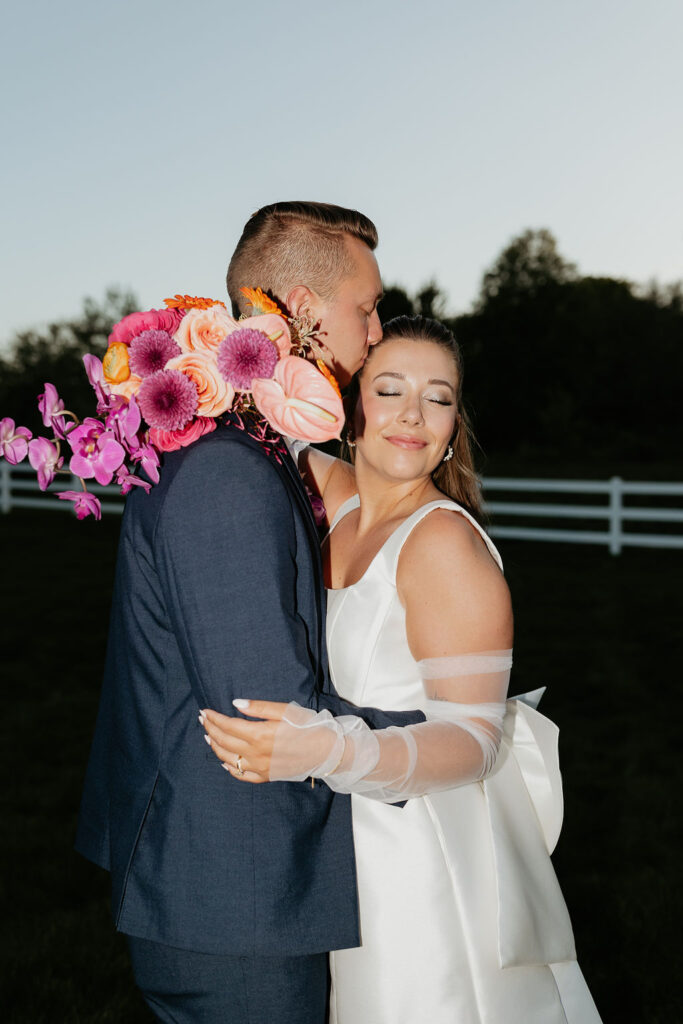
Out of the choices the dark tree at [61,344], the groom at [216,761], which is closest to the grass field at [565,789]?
the groom at [216,761]

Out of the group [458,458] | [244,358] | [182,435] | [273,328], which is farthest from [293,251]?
[458,458]

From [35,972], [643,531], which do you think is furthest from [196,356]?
[643,531]

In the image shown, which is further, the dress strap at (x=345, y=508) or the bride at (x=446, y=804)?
the dress strap at (x=345, y=508)

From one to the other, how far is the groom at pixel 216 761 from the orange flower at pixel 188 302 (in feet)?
1.01

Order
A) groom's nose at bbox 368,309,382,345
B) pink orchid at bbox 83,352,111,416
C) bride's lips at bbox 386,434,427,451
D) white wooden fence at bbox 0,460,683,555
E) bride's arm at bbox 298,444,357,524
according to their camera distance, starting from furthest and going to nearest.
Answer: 1. white wooden fence at bbox 0,460,683,555
2. bride's arm at bbox 298,444,357,524
3. bride's lips at bbox 386,434,427,451
4. groom's nose at bbox 368,309,382,345
5. pink orchid at bbox 83,352,111,416

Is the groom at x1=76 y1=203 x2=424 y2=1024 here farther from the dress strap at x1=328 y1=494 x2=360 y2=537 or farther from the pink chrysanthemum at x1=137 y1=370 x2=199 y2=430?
the dress strap at x1=328 y1=494 x2=360 y2=537

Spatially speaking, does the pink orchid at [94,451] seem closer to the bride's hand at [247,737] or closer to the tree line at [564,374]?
the bride's hand at [247,737]

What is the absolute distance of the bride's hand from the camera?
71.2 inches

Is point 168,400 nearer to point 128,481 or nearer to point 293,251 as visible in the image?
point 128,481

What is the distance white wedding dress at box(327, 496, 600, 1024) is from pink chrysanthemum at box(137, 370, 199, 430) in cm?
81

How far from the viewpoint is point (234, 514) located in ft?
6.05

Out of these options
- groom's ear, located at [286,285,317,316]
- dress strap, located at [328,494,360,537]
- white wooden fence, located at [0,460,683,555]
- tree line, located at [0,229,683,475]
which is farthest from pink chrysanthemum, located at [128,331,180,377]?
tree line, located at [0,229,683,475]

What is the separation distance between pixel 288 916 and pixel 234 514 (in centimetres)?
83

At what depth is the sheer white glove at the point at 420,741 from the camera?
185 cm
